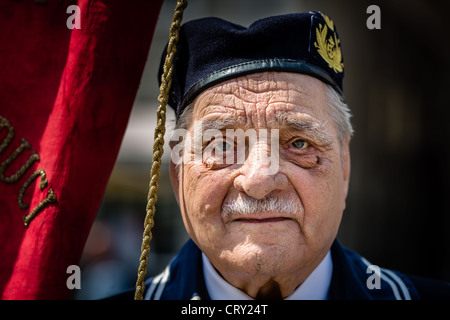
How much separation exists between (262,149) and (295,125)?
13cm

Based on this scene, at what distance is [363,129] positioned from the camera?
6340 millimetres

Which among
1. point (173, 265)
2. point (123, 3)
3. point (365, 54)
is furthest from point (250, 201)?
point (365, 54)

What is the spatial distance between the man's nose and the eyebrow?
0.09 metres

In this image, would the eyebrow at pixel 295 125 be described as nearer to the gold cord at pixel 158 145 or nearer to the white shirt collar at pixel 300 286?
the gold cord at pixel 158 145

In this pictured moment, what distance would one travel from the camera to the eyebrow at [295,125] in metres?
1.32

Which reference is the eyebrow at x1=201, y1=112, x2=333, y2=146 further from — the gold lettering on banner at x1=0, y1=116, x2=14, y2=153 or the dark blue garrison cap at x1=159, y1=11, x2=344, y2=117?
the gold lettering on banner at x1=0, y1=116, x2=14, y2=153

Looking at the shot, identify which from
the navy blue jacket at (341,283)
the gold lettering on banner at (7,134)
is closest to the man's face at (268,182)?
the navy blue jacket at (341,283)

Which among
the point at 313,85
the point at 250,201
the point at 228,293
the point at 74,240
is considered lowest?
the point at 228,293

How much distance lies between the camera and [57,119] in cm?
147

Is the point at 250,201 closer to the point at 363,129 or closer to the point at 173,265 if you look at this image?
the point at 173,265

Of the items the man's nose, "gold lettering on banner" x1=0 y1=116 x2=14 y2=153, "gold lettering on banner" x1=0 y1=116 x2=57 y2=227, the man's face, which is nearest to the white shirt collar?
the man's face

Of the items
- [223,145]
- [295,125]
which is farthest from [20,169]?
[295,125]

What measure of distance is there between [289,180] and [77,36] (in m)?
0.86

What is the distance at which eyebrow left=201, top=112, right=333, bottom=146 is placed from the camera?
132 cm
